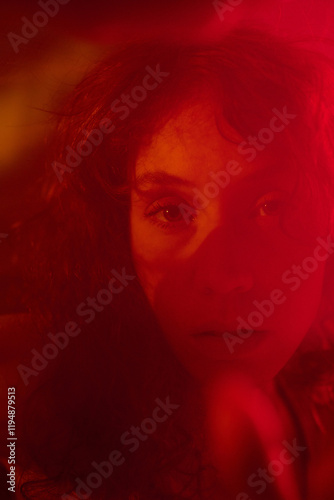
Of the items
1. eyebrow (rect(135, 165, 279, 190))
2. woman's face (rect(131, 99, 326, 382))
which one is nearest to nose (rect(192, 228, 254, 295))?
woman's face (rect(131, 99, 326, 382))

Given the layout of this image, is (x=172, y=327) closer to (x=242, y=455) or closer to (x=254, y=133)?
(x=242, y=455)

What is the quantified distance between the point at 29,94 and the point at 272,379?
75cm

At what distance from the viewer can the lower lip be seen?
0.97 m

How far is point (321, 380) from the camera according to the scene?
3.37 feet

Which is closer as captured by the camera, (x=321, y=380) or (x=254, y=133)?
(x=254, y=133)

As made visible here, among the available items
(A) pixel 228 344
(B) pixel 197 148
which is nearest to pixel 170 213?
(B) pixel 197 148

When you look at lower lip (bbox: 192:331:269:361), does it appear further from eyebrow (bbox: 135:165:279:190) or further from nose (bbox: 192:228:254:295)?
eyebrow (bbox: 135:165:279:190)

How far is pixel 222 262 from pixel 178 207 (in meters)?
0.13

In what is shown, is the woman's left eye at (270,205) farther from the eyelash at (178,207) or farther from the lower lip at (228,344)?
the lower lip at (228,344)

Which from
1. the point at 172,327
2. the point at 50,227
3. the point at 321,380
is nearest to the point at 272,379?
the point at 321,380

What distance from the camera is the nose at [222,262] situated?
3.06 feet

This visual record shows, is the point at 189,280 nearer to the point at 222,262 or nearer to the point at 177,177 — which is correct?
the point at 222,262

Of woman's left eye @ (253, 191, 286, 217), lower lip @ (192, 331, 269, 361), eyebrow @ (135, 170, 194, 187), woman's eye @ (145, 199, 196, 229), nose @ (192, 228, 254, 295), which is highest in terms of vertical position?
eyebrow @ (135, 170, 194, 187)

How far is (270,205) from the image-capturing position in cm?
94
